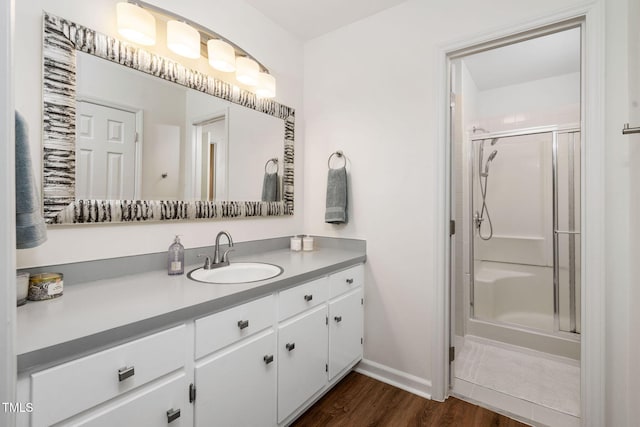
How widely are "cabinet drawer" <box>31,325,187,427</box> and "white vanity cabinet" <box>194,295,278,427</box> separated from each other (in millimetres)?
113

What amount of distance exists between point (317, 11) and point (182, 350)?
209cm

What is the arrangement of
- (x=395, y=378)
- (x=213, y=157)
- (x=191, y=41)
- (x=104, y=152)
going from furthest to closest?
1. (x=395, y=378)
2. (x=213, y=157)
3. (x=191, y=41)
4. (x=104, y=152)

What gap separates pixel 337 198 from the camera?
2076 mm

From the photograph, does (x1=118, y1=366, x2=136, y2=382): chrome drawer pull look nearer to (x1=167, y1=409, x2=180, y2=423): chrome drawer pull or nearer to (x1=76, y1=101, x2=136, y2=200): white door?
(x1=167, y1=409, x2=180, y2=423): chrome drawer pull

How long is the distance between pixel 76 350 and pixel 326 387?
1298 millimetres

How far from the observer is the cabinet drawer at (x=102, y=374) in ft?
2.41

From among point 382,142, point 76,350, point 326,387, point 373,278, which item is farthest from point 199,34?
Answer: point 326,387

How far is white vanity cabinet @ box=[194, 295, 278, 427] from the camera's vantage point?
1.08 meters

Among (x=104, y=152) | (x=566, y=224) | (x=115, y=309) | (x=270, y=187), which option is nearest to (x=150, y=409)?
(x=115, y=309)

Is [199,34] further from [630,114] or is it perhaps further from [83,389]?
[630,114]

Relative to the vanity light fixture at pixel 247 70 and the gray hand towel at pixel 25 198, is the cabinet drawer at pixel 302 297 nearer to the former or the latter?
the gray hand towel at pixel 25 198

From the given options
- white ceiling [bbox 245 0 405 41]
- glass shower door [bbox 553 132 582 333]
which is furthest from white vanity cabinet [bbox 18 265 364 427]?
glass shower door [bbox 553 132 582 333]

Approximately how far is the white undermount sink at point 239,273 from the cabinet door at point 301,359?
289 millimetres

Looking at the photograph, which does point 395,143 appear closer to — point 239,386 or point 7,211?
point 239,386
